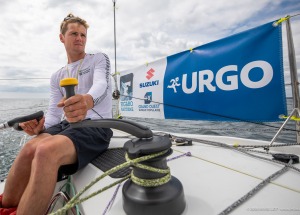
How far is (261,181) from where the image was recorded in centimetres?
85

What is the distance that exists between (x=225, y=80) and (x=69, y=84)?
158cm

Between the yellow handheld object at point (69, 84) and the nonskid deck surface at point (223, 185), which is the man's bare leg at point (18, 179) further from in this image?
the yellow handheld object at point (69, 84)

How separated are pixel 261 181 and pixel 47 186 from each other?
0.94 meters

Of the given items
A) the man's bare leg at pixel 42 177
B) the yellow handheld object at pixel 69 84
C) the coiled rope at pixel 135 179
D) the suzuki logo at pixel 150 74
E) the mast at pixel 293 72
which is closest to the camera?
the coiled rope at pixel 135 179

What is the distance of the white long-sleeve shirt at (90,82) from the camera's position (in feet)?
4.92

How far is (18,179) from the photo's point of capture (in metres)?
1.03

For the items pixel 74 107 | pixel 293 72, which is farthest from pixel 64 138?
pixel 293 72

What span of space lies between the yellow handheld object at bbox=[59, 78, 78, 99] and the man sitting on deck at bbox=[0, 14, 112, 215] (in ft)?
0.10

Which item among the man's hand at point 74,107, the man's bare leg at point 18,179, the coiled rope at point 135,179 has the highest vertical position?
the man's hand at point 74,107

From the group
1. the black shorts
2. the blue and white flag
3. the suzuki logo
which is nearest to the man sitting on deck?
the black shorts

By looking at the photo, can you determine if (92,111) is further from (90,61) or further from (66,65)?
(66,65)

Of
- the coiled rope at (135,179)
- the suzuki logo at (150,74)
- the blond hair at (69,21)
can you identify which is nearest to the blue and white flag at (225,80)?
the suzuki logo at (150,74)

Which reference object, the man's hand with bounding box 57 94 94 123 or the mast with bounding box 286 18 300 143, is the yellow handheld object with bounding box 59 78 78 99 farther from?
the mast with bounding box 286 18 300 143

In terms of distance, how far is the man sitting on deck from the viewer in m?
0.82
